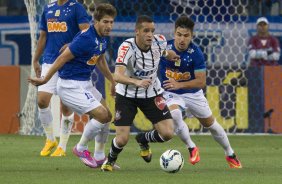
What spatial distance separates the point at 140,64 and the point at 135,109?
0.50 m

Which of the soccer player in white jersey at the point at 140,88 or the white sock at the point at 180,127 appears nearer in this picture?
the soccer player in white jersey at the point at 140,88

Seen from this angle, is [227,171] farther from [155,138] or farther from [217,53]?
[217,53]

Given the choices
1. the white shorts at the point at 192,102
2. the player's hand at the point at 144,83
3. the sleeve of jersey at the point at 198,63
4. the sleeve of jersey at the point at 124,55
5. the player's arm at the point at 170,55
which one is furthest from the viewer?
the white shorts at the point at 192,102

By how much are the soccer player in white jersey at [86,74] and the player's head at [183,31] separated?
95 cm

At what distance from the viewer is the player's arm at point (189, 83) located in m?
11.7

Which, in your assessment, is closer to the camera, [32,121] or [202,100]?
[202,100]

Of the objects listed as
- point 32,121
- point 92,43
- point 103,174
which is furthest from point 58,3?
point 32,121

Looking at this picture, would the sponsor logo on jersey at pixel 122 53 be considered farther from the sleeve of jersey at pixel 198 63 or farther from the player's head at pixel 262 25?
the player's head at pixel 262 25

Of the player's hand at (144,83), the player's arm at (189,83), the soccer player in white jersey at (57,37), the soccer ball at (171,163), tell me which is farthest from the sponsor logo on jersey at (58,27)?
the soccer ball at (171,163)

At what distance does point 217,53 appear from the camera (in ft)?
61.0

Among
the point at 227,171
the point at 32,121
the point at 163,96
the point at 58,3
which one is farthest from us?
the point at 32,121

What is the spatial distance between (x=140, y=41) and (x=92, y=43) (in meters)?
0.56

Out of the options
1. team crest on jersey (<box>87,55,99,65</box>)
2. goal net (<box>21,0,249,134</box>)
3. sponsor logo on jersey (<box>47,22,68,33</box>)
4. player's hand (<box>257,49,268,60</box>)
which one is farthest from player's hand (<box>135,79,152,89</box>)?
player's hand (<box>257,49,268,60</box>)

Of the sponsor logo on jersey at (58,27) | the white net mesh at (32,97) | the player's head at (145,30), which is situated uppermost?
the player's head at (145,30)
